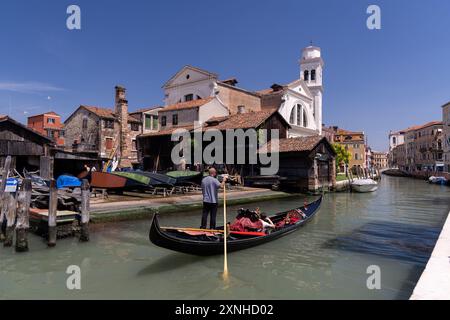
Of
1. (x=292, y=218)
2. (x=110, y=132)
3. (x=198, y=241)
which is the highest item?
(x=110, y=132)

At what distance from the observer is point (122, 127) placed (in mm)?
31953

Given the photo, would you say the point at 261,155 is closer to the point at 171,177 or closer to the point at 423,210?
the point at 171,177

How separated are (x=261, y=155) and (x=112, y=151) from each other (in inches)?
606

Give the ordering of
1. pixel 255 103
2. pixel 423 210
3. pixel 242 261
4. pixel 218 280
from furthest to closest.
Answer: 1. pixel 255 103
2. pixel 423 210
3. pixel 242 261
4. pixel 218 280

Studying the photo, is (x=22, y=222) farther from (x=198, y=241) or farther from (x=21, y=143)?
(x=21, y=143)

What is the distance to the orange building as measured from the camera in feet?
159

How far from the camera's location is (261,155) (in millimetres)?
25812

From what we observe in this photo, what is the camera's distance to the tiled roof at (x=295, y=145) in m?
24.7
